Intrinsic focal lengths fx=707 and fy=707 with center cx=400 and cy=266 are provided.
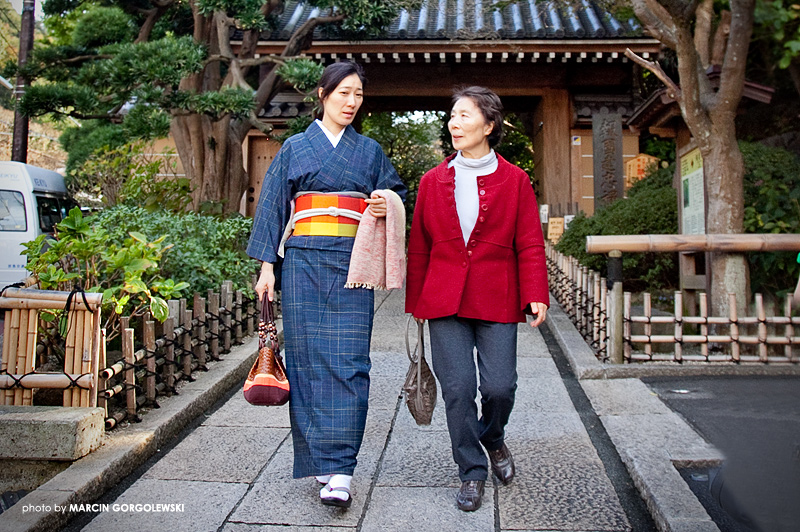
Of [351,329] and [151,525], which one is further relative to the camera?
[351,329]

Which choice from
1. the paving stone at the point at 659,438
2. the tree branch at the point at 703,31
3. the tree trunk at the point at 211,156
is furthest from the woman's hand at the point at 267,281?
the tree trunk at the point at 211,156

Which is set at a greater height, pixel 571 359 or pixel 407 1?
pixel 407 1

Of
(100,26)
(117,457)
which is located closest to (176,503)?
(117,457)

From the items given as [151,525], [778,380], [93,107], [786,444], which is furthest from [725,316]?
[93,107]

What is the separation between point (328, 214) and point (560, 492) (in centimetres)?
160

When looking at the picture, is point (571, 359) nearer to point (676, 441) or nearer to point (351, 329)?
point (676, 441)

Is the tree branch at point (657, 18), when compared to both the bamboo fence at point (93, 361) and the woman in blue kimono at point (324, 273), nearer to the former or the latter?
the woman in blue kimono at point (324, 273)

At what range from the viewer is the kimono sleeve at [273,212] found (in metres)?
3.11

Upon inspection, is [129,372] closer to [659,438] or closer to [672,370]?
[659,438]

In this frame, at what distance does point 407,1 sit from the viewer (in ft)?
29.7

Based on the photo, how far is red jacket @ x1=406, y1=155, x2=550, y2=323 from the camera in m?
3.01

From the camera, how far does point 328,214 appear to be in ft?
10.1

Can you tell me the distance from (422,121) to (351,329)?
1748cm

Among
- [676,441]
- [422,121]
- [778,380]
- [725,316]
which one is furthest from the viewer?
[422,121]
